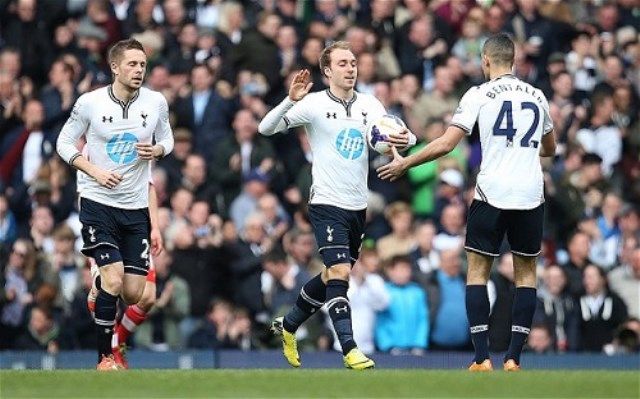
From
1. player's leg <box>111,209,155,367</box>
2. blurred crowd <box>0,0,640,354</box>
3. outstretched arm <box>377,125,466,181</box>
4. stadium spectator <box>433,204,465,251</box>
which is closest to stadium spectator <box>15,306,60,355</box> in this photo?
blurred crowd <box>0,0,640,354</box>

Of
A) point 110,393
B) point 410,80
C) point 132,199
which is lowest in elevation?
point 110,393

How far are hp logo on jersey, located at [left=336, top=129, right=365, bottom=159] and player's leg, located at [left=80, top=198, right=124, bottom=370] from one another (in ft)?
6.60

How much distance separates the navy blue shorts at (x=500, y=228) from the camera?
53.5 ft

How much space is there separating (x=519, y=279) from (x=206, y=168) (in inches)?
317

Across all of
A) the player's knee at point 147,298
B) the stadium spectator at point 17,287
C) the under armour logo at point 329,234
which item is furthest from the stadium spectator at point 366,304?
the under armour logo at point 329,234

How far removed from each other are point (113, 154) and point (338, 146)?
74.4 inches

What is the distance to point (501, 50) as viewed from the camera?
16250mm

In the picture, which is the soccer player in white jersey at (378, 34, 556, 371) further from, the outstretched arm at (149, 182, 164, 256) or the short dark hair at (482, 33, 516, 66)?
the outstretched arm at (149, 182, 164, 256)

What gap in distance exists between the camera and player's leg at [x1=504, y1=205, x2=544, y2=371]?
16.4m

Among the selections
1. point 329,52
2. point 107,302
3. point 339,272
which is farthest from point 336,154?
point 107,302

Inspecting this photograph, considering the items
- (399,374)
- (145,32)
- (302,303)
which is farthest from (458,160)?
(399,374)

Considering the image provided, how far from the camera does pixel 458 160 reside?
24.0 metres

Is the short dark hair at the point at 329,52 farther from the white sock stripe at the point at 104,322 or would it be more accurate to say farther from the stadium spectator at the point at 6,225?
the stadium spectator at the point at 6,225

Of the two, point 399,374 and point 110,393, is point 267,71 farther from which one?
point 110,393
